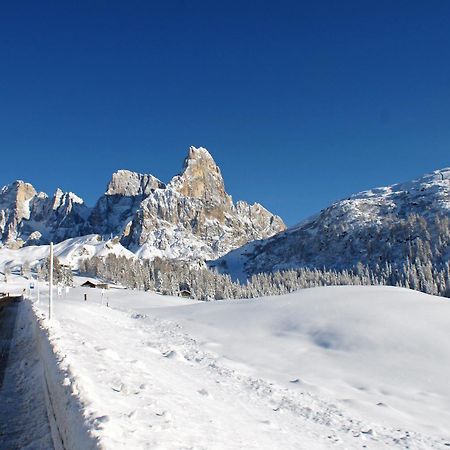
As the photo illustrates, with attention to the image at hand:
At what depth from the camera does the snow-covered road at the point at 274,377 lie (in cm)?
941

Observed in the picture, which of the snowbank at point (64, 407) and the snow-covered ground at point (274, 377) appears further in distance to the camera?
the snow-covered ground at point (274, 377)

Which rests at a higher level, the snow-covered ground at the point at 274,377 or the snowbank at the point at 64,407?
the snowbank at the point at 64,407

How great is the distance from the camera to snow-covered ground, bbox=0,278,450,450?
9.42 metres

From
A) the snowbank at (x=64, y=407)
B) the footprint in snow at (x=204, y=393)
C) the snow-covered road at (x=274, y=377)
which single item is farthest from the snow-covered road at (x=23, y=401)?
the footprint in snow at (x=204, y=393)

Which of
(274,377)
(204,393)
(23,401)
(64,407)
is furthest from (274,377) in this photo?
(64,407)

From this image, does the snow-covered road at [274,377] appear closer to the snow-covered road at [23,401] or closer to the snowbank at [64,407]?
the snowbank at [64,407]

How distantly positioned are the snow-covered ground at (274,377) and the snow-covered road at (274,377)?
0.20ft

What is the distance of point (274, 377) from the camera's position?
2019 centimetres

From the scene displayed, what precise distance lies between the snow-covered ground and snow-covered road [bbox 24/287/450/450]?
0.06 metres

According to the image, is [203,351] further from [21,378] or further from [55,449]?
[55,449]

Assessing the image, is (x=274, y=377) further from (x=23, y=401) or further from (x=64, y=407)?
(x=64, y=407)

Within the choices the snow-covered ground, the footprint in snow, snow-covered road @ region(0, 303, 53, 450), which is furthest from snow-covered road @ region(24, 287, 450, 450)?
snow-covered road @ region(0, 303, 53, 450)

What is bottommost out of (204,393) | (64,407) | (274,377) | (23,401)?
(274,377)

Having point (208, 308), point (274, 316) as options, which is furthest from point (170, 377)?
point (208, 308)
